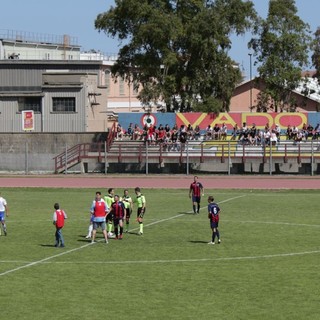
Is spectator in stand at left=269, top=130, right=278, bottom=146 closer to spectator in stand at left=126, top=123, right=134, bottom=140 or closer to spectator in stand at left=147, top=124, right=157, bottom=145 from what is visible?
spectator in stand at left=147, top=124, right=157, bottom=145

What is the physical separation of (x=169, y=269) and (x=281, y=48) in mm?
61544

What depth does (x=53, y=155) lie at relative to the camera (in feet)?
274

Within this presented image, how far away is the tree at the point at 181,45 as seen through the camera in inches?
3381

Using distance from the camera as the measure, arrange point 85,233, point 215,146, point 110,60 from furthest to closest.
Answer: point 110,60 → point 215,146 → point 85,233

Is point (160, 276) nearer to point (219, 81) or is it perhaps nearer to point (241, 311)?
point (241, 311)

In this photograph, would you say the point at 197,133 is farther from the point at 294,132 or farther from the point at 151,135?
the point at 294,132

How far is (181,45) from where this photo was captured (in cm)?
8838

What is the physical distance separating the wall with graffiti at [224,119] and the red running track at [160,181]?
25.9ft

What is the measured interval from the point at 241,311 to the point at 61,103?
6611 cm

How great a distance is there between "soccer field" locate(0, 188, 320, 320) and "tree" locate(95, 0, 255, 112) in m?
35.4

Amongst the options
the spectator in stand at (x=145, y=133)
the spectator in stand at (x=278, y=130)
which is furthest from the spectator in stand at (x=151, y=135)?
the spectator in stand at (x=278, y=130)

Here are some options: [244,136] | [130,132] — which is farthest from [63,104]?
[244,136]

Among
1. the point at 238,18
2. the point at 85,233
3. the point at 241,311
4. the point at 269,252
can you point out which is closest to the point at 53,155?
the point at 238,18

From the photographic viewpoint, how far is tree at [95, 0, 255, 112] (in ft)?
282
